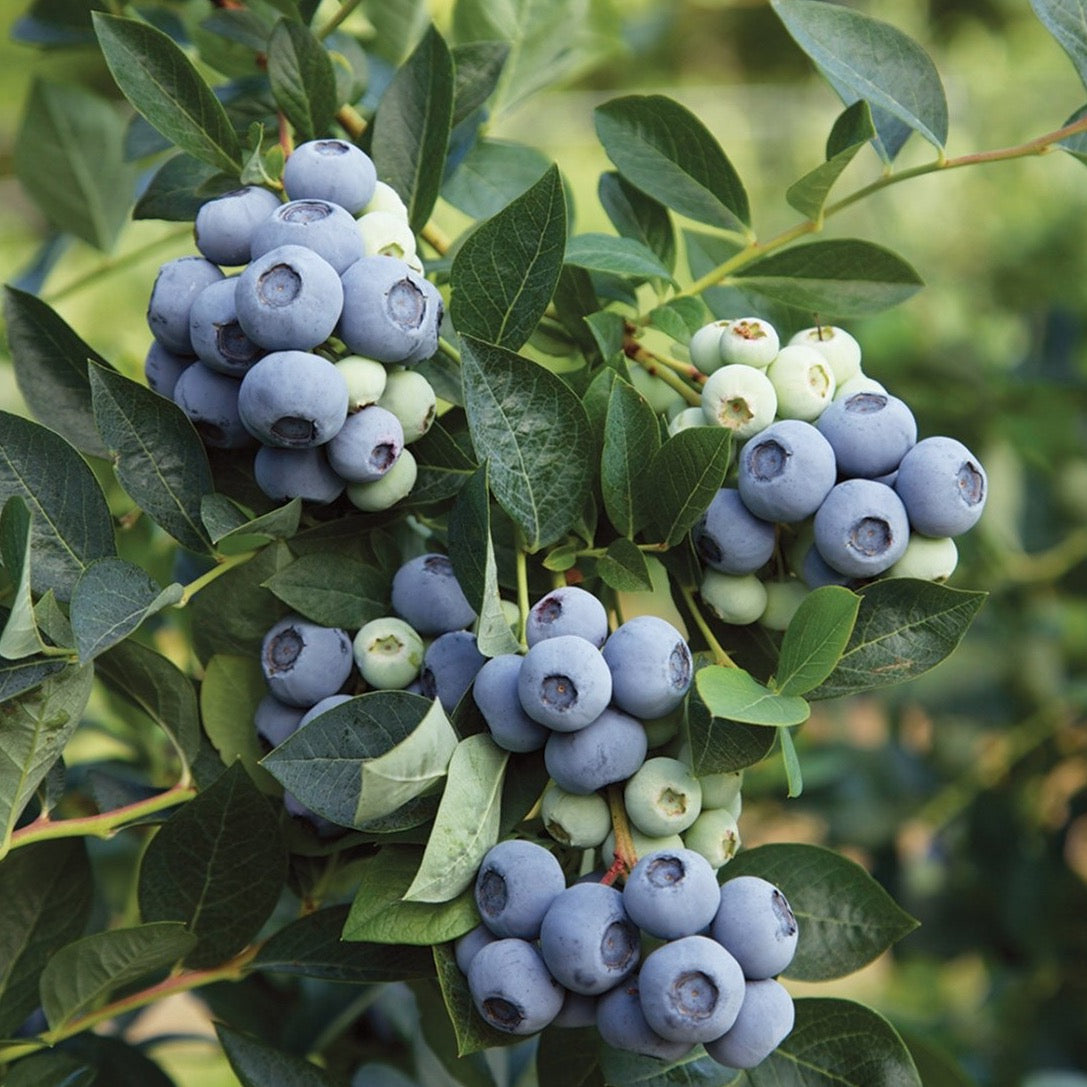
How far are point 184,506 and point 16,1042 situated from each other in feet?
0.92

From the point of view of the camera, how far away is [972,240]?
4258 millimetres

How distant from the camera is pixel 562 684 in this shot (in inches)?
20.2

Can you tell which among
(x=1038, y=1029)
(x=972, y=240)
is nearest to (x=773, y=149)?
(x=972, y=240)

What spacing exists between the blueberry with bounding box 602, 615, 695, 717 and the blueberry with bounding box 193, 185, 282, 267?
25 cm

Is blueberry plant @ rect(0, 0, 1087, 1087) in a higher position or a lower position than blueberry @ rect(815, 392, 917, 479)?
lower

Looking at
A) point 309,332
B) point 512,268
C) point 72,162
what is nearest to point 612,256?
point 512,268

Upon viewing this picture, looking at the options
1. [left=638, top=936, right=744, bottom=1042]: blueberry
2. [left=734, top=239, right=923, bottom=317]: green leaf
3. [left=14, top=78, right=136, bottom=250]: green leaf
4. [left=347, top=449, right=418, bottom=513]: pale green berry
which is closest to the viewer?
[left=638, top=936, right=744, bottom=1042]: blueberry

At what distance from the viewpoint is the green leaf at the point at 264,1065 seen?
2.06 feet

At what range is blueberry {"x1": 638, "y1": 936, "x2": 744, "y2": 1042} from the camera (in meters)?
0.50

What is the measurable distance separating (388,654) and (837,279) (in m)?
0.33

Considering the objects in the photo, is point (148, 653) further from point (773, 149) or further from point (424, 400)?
point (773, 149)

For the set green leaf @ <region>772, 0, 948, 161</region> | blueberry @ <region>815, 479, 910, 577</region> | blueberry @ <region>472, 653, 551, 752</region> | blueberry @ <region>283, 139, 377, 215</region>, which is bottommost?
blueberry @ <region>472, 653, 551, 752</region>

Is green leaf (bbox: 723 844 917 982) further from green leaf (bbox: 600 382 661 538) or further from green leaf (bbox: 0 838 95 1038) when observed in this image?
green leaf (bbox: 0 838 95 1038)

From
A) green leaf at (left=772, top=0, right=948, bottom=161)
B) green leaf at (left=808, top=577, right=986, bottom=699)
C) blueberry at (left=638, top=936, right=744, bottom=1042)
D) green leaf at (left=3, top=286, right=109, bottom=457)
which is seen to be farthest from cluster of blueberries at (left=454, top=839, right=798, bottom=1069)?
green leaf at (left=772, top=0, right=948, bottom=161)
